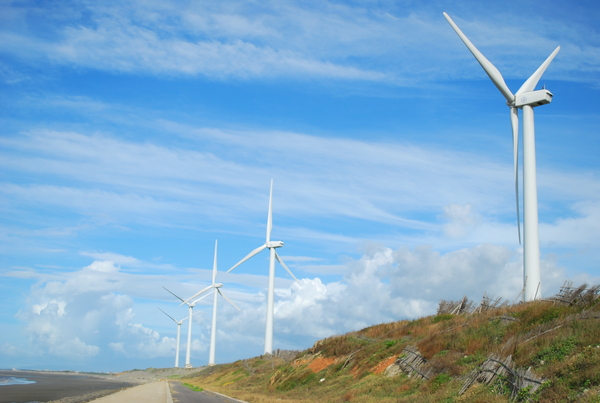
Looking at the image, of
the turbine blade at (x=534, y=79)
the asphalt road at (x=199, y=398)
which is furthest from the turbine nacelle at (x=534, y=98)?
the asphalt road at (x=199, y=398)

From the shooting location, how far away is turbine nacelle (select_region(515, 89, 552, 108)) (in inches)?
1375

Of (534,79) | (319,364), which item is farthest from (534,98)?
(319,364)

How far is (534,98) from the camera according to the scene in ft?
115

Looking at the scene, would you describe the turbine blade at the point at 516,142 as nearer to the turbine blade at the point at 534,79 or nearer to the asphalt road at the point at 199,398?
the turbine blade at the point at 534,79

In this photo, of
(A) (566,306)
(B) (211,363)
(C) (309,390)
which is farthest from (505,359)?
(B) (211,363)

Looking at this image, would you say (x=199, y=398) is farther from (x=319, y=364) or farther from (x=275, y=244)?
(x=275, y=244)

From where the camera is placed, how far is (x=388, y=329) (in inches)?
1831

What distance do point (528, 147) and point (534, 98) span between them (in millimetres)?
3985

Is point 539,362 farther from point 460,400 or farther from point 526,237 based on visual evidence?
point 526,237

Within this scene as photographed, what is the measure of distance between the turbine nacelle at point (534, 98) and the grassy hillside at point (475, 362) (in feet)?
46.7

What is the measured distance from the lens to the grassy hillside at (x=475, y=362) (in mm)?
18141

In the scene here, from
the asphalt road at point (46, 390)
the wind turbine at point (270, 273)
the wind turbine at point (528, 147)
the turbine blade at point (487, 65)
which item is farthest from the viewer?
the wind turbine at point (270, 273)

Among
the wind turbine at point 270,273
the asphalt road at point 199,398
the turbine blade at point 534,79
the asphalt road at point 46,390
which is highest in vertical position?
the turbine blade at point 534,79

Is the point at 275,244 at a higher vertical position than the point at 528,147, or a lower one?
higher
